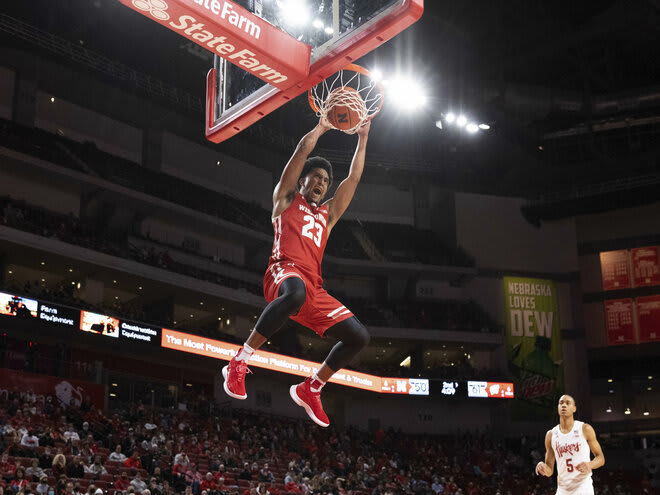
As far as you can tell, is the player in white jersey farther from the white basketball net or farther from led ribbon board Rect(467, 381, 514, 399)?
led ribbon board Rect(467, 381, 514, 399)

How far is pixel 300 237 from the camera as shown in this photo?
7.16 meters

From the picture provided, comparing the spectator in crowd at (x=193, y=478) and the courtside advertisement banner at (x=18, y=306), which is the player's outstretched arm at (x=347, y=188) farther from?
the courtside advertisement banner at (x=18, y=306)

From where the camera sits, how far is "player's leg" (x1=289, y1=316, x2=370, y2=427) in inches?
275

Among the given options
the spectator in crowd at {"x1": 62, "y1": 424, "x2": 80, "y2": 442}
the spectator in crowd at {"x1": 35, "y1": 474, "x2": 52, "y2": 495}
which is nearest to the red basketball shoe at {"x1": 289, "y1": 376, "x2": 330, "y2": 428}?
the spectator in crowd at {"x1": 35, "y1": 474, "x2": 52, "y2": 495}

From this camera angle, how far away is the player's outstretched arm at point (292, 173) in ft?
22.8

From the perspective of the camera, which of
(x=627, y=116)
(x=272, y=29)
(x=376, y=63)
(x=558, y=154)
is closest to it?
(x=272, y=29)

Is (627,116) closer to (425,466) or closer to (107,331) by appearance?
(425,466)

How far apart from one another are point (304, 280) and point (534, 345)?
34972mm

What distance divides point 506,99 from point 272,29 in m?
28.1

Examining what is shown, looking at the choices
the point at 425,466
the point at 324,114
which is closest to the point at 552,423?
the point at 425,466

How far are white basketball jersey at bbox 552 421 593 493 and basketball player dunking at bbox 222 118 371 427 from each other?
12.2 ft

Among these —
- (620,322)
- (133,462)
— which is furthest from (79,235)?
(620,322)

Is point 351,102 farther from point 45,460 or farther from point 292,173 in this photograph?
point 45,460

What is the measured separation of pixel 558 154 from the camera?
40469mm
